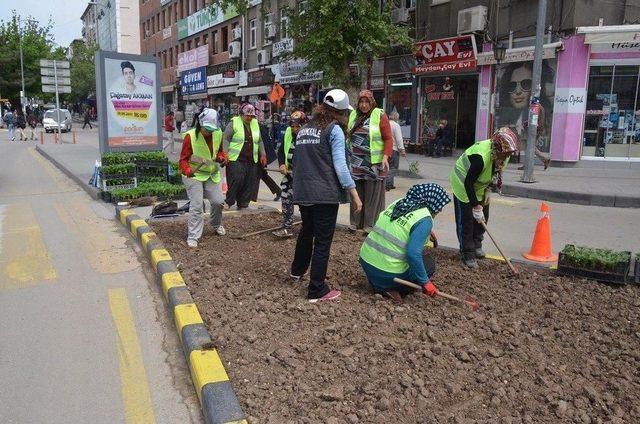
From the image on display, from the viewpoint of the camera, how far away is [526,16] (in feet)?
53.6

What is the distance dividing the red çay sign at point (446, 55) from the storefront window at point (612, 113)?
383 cm

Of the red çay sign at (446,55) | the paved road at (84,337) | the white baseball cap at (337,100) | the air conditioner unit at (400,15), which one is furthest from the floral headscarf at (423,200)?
the air conditioner unit at (400,15)

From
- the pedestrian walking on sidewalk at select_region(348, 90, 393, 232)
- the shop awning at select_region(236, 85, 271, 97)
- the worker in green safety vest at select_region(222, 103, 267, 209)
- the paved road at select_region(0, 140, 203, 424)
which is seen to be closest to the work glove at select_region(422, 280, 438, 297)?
the paved road at select_region(0, 140, 203, 424)

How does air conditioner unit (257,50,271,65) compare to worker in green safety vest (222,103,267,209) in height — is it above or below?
above

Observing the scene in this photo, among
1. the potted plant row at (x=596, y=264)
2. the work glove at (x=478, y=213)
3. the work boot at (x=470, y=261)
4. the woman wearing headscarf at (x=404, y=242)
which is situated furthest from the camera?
A: the work boot at (x=470, y=261)

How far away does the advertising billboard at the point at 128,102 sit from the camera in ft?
35.9

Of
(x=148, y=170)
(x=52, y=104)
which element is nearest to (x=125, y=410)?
(x=148, y=170)

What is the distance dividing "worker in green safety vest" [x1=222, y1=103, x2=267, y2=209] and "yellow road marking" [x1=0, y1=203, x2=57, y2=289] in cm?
276

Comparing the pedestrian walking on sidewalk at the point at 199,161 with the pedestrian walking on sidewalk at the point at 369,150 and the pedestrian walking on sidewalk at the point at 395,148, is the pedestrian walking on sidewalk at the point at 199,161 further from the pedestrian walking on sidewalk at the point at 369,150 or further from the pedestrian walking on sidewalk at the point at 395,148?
the pedestrian walking on sidewalk at the point at 395,148

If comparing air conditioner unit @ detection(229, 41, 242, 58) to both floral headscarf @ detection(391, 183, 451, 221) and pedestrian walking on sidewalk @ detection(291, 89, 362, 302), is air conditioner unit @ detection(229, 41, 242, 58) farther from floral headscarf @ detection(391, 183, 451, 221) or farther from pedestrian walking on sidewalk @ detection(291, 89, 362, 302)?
floral headscarf @ detection(391, 183, 451, 221)

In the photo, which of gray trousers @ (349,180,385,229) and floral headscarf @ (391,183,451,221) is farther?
gray trousers @ (349,180,385,229)

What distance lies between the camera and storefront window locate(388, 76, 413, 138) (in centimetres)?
2116

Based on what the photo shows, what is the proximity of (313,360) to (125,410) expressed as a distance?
3.82ft

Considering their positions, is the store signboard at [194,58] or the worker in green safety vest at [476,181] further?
the store signboard at [194,58]
